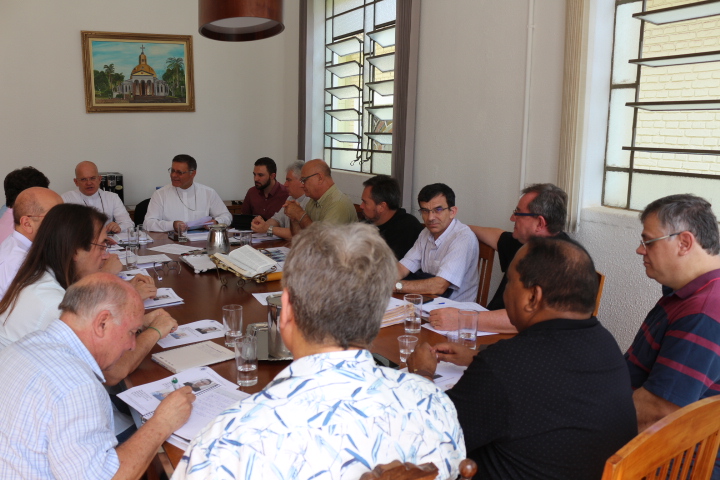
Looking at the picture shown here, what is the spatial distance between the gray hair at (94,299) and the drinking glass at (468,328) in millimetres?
1132

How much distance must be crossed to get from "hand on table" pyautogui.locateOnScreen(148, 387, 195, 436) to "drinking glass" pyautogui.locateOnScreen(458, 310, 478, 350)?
974mm

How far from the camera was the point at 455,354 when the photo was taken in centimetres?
191

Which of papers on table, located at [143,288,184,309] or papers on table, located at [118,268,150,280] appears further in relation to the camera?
papers on table, located at [118,268,150,280]

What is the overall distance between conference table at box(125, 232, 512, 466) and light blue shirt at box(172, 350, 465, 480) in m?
0.52

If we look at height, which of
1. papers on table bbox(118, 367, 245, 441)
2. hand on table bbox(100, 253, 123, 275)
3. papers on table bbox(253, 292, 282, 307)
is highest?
hand on table bbox(100, 253, 123, 275)

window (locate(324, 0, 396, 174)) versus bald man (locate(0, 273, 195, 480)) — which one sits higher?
window (locate(324, 0, 396, 174))

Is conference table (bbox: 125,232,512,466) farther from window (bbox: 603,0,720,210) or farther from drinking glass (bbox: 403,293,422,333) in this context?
window (bbox: 603,0,720,210)

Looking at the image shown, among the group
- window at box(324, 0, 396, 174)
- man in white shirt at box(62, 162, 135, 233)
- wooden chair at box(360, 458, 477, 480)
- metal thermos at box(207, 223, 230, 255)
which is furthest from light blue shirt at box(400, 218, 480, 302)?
man in white shirt at box(62, 162, 135, 233)

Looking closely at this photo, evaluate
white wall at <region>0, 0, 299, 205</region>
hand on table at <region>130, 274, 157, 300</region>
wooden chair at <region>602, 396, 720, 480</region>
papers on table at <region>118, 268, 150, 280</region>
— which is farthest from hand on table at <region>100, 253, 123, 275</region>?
white wall at <region>0, 0, 299, 205</region>

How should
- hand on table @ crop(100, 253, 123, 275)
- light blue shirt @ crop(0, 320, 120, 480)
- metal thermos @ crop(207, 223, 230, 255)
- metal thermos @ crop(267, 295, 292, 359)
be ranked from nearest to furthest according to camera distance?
light blue shirt @ crop(0, 320, 120, 480)
metal thermos @ crop(267, 295, 292, 359)
hand on table @ crop(100, 253, 123, 275)
metal thermos @ crop(207, 223, 230, 255)

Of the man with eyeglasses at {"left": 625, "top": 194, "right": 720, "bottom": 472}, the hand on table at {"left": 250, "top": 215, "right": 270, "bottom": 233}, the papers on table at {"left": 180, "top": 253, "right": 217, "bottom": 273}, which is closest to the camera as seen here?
the man with eyeglasses at {"left": 625, "top": 194, "right": 720, "bottom": 472}

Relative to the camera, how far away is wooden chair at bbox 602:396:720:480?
1058 mm

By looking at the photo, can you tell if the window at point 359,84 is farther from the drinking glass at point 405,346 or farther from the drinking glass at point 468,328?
the drinking glass at point 405,346

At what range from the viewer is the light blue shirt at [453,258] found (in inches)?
123
